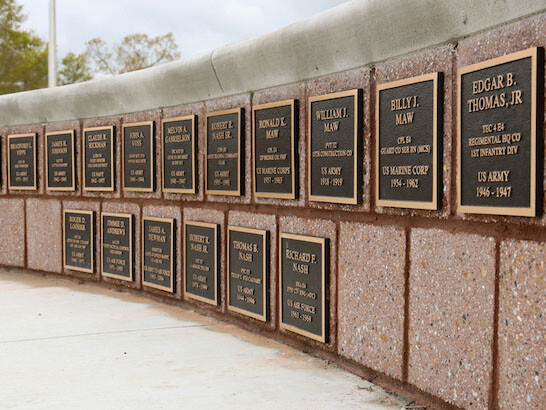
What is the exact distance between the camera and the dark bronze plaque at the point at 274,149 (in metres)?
5.25

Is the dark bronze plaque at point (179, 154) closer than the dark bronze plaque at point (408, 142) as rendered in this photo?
No

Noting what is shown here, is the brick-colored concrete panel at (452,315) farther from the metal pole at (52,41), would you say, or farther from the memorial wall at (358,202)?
the metal pole at (52,41)

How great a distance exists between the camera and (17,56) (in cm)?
4303

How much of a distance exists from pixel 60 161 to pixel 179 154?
2.57 metres

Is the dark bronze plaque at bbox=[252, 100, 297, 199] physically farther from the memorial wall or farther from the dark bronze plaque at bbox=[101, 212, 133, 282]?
the dark bronze plaque at bbox=[101, 212, 133, 282]

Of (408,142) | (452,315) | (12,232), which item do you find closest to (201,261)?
(408,142)

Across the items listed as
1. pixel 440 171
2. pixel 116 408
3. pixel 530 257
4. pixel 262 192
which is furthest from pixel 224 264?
pixel 530 257

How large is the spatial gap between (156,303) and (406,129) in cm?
406

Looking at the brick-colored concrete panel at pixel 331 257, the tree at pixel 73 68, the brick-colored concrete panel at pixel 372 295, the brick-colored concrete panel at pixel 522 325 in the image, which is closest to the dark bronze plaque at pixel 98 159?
the brick-colored concrete panel at pixel 331 257

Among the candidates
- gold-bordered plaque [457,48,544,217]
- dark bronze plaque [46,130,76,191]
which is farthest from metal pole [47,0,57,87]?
gold-bordered plaque [457,48,544,217]

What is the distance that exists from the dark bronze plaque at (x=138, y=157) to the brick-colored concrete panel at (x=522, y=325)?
4.67 metres

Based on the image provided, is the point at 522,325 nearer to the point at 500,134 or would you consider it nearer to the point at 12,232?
the point at 500,134

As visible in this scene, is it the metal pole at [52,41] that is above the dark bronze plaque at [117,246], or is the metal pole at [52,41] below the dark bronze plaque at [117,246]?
above

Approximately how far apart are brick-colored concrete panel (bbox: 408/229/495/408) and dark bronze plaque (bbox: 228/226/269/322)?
1763 millimetres
